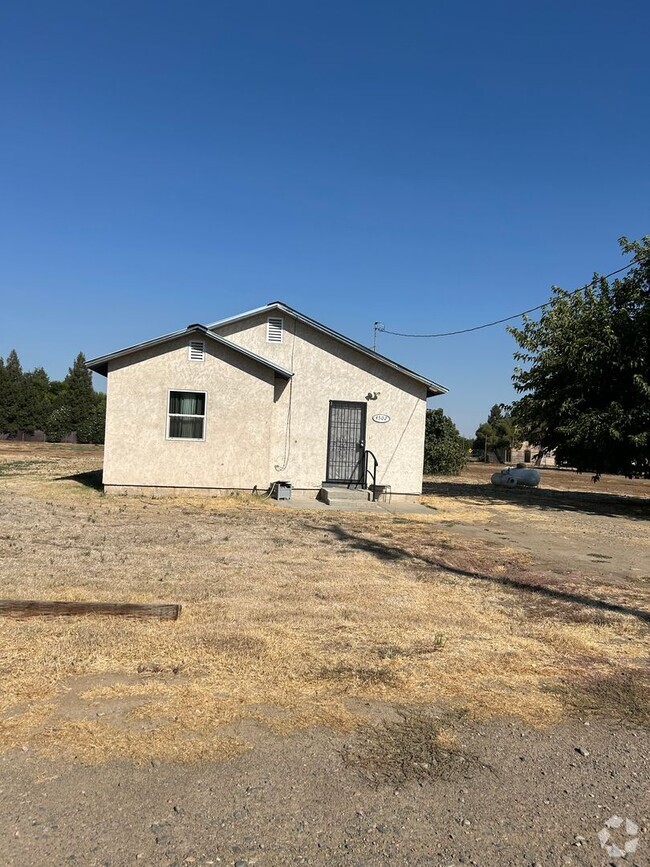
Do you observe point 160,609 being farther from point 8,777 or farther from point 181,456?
point 181,456

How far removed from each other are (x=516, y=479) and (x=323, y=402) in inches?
520

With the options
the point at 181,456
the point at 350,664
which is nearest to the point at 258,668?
the point at 350,664

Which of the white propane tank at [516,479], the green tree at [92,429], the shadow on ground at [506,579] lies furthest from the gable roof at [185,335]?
the green tree at [92,429]

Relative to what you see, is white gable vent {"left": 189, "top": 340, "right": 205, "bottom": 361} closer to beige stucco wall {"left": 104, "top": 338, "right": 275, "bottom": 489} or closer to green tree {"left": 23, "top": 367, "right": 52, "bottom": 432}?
beige stucco wall {"left": 104, "top": 338, "right": 275, "bottom": 489}

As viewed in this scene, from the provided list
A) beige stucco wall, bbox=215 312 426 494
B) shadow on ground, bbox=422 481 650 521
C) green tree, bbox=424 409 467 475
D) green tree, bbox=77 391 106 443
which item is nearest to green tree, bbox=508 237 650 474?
shadow on ground, bbox=422 481 650 521

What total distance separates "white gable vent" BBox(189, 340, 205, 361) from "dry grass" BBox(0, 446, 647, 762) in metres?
6.53

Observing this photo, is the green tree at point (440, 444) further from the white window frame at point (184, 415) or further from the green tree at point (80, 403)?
the green tree at point (80, 403)

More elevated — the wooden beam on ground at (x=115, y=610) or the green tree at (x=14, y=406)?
the green tree at (x=14, y=406)

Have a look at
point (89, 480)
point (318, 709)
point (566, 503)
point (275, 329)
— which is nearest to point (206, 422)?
point (275, 329)

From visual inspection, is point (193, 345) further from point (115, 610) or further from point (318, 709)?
point (318, 709)

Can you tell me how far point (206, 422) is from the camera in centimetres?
1500

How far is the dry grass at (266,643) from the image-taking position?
3.57 meters

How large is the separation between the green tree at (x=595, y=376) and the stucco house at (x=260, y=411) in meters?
3.51

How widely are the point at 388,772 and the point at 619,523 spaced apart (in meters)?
12.8
